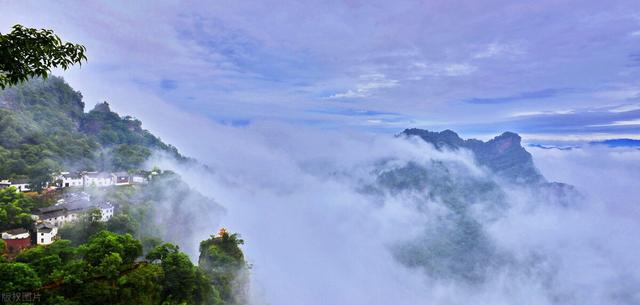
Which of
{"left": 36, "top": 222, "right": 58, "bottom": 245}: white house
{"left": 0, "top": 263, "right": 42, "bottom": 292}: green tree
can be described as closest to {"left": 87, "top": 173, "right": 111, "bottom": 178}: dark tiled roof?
{"left": 36, "top": 222, "right": 58, "bottom": 245}: white house

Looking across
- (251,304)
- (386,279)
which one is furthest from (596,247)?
(251,304)

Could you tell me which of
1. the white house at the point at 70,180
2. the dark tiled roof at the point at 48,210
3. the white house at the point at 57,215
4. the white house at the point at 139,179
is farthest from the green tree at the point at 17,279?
the white house at the point at 139,179

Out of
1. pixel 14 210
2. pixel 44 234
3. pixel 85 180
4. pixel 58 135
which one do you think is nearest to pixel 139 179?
pixel 85 180

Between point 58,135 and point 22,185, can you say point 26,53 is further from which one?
point 58,135

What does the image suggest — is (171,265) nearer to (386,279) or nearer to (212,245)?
(212,245)

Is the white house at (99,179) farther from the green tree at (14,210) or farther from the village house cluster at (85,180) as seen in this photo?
the green tree at (14,210)
